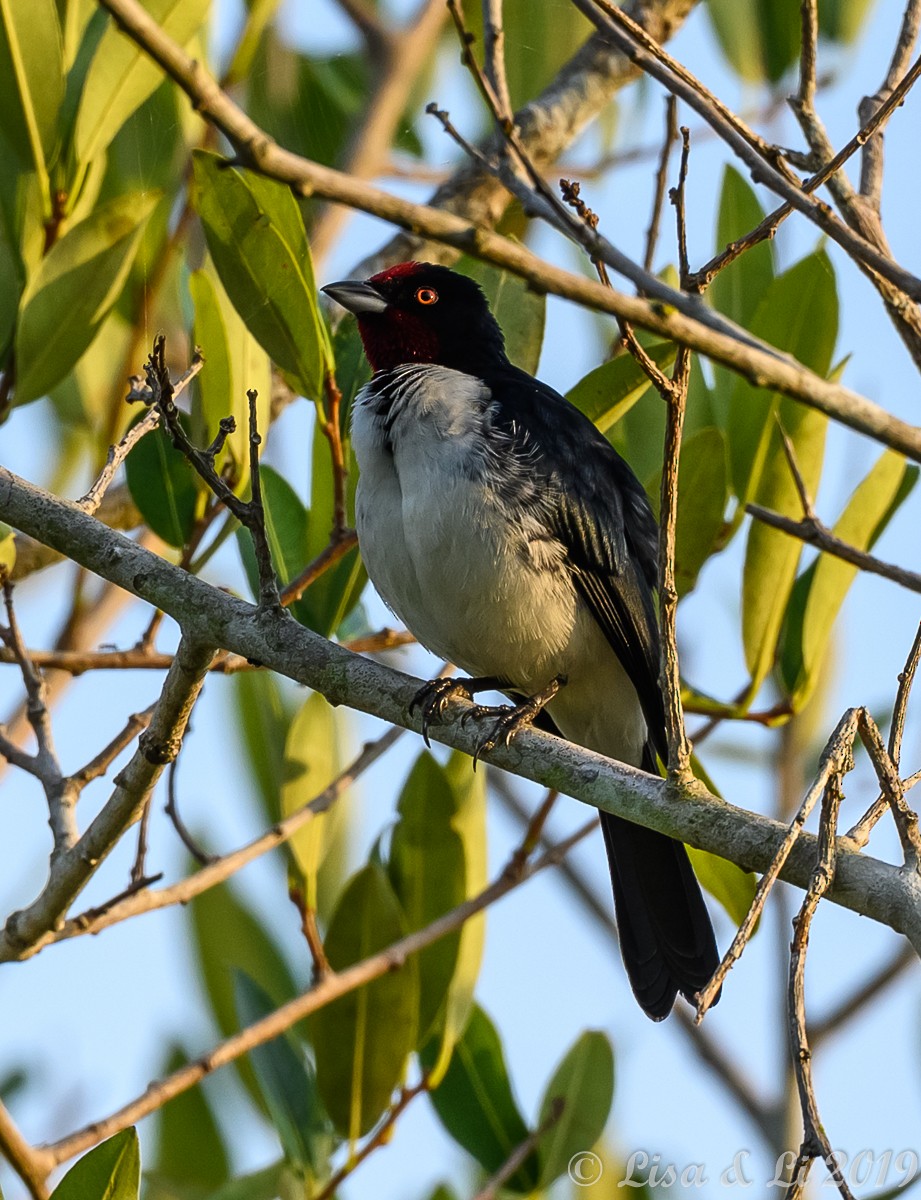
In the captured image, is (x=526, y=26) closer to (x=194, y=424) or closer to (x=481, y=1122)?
(x=194, y=424)

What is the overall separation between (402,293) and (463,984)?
2.11 meters

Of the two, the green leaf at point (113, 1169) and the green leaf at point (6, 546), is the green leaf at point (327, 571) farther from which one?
the green leaf at point (113, 1169)

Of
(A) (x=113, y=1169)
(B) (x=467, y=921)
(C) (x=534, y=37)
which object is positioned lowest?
(A) (x=113, y=1169)

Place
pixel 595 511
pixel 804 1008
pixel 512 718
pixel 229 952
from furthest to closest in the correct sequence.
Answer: pixel 229 952
pixel 595 511
pixel 512 718
pixel 804 1008

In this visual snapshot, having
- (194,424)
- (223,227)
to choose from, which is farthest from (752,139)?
(194,424)

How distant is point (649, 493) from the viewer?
14.2 ft

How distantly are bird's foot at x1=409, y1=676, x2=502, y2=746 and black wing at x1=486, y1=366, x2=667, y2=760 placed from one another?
46 centimetres

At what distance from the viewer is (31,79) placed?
413cm

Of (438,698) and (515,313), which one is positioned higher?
(515,313)

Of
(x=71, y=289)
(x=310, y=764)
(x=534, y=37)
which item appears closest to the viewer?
(x=71, y=289)

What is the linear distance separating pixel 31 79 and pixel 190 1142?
3183mm

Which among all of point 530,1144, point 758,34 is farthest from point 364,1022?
point 758,34

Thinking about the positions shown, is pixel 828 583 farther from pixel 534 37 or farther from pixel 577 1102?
pixel 534 37

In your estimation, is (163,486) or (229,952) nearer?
(163,486)
